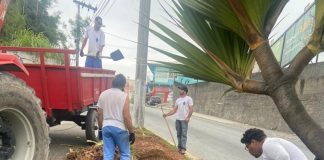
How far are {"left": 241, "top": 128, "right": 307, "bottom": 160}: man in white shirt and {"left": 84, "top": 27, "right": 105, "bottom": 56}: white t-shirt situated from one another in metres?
6.42

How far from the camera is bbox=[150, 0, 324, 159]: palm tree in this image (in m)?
1.54

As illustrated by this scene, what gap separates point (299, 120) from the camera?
154 cm

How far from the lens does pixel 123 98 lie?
7094 millimetres

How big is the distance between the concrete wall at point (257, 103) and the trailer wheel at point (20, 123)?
7079 millimetres

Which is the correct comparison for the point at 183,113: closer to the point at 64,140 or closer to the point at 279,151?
the point at 64,140

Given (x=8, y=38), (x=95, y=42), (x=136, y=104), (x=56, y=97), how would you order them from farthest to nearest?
(x=136, y=104)
(x=8, y=38)
(x=95, y=42)
(x=56, y=97)

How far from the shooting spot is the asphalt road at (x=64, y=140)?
8.77 m

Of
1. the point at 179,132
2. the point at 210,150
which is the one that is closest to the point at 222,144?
the point at 210,150

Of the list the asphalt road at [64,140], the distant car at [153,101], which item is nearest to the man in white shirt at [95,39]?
the asphalt road at [64,140]

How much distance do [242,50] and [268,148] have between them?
3.37 metres

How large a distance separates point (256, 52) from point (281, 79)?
0.12m

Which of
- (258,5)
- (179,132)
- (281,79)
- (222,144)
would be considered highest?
(258,5)

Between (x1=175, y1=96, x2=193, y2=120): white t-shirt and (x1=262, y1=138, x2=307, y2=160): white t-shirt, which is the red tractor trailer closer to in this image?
(x1=175, y1=96, x2=193, y2=120): white t-shirt

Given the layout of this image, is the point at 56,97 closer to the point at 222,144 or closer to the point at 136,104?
the point at 136,104
